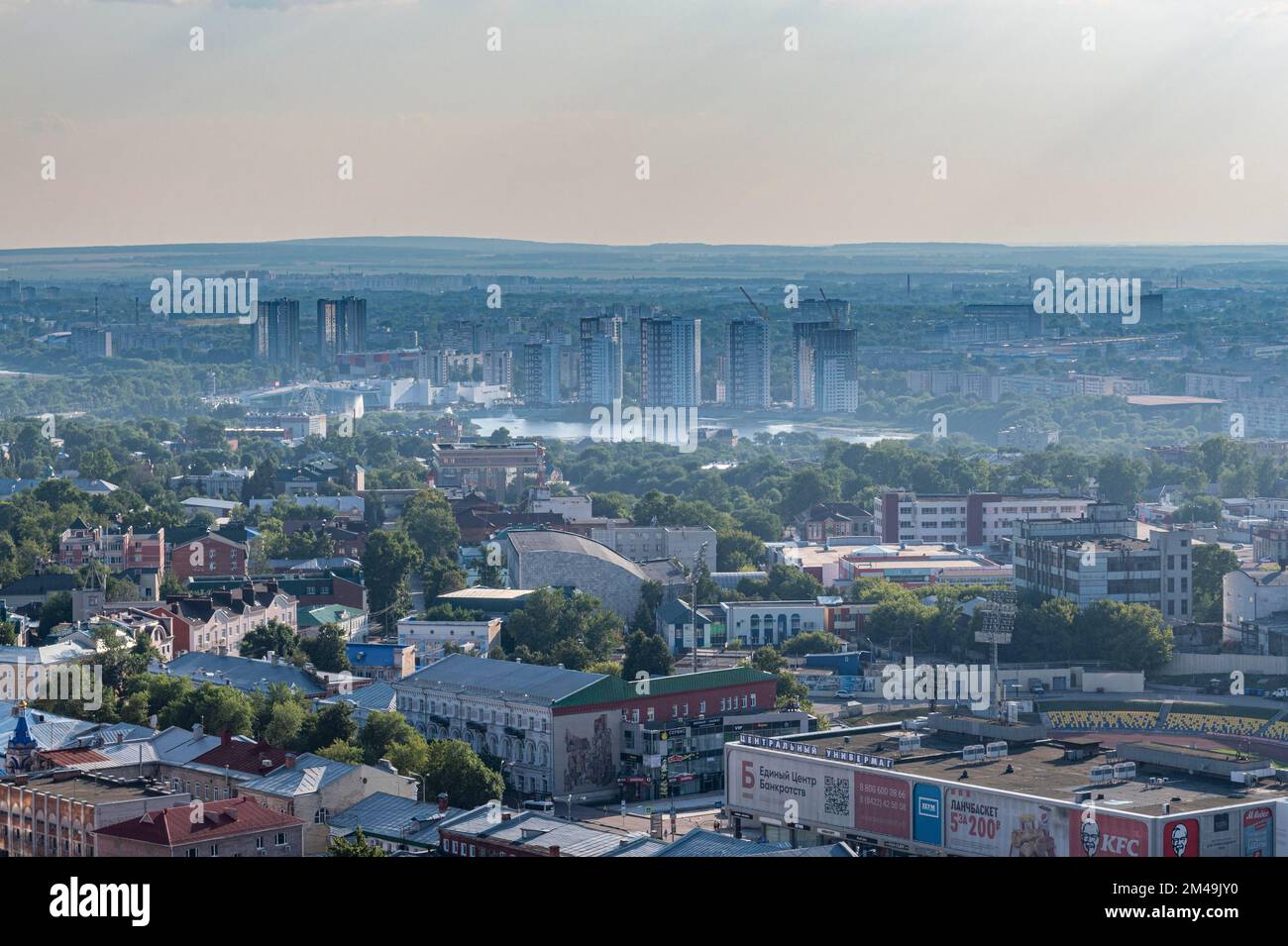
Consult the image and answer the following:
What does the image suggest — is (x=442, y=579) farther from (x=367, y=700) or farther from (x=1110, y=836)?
(x=1110, y=836)

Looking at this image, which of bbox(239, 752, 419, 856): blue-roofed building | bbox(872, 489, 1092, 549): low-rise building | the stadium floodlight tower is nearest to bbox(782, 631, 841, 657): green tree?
the stadium floodlight tower

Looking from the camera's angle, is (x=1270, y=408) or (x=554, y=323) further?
(x=554, y=323)

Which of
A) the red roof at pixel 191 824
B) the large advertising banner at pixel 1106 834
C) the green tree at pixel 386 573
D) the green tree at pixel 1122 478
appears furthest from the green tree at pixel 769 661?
the green tree at pixel 1122 478

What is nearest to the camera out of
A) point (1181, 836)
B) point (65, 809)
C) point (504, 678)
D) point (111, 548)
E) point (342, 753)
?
point (1181, 836)

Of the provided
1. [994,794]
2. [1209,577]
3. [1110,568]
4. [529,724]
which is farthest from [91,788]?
[1209,577]

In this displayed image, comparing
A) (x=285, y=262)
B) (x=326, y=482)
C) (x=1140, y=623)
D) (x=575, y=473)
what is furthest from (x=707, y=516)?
(x=285, y=262)
